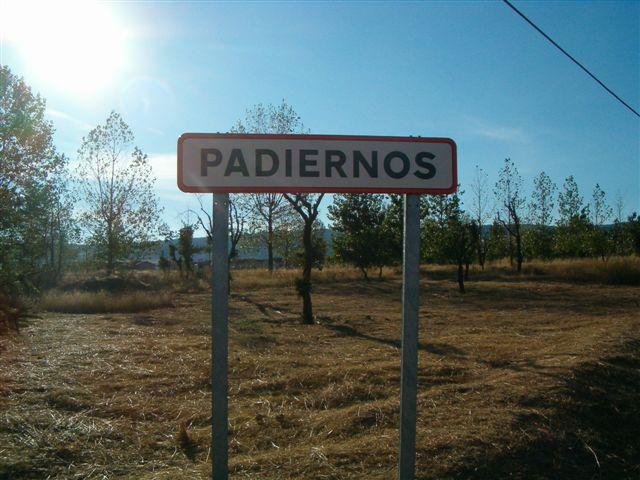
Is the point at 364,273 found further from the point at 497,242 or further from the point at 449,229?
the point at 497,242

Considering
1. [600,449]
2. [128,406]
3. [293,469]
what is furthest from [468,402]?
[128,406]

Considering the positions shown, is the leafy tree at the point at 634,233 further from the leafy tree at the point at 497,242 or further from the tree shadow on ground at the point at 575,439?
the tree shadow on ground at the point at 575,439

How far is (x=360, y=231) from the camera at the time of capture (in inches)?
1496

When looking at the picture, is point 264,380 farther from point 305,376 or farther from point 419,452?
point 419,452

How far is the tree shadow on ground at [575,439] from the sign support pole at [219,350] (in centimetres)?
201

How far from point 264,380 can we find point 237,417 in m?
1.72

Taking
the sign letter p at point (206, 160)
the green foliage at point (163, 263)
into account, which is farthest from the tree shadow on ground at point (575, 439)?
the green foliage at point (163, 263)

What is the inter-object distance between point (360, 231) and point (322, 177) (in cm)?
3497

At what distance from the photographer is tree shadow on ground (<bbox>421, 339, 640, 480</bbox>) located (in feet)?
14.5

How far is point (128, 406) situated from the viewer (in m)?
6.33

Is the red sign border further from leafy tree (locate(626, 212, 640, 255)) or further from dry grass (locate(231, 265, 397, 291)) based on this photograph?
leafy tree (locate(626, 212, 640, 255))

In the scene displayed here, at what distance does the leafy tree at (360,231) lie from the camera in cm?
3638

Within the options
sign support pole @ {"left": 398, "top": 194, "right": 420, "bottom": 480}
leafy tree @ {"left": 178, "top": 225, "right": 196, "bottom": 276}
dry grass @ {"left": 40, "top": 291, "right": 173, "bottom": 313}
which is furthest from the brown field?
leafy tree @ {"left": 178, "top": 225, "right": 196, "bottom": 276}

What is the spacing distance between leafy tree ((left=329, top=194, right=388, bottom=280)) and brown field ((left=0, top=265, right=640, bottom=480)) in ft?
77.2
